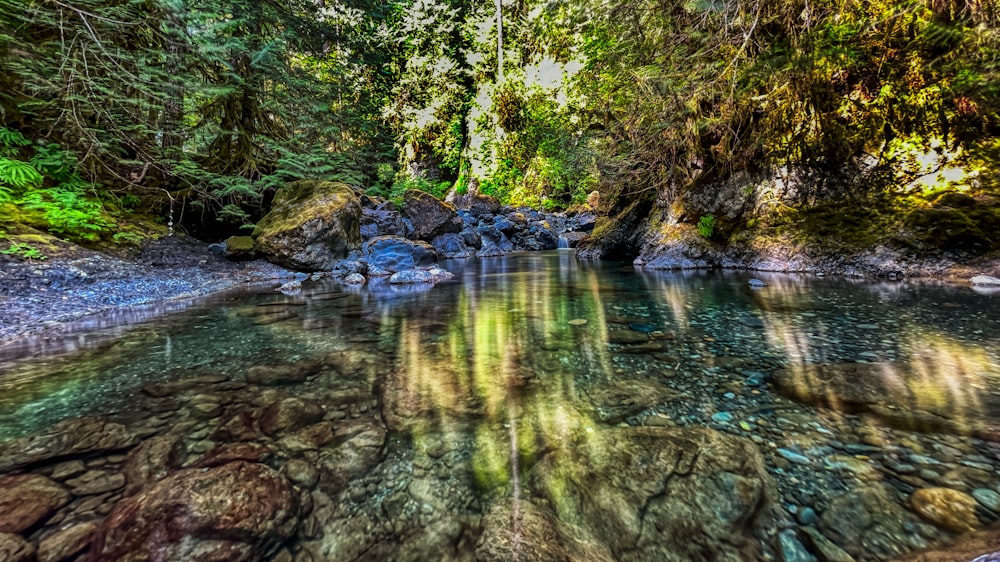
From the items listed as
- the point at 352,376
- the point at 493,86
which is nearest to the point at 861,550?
the point at 352,376

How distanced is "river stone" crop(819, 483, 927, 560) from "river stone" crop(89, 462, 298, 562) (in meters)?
1.85

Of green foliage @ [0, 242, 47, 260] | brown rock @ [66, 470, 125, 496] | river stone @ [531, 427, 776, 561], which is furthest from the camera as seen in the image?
green foliage @ [0, 242, 47, 260]

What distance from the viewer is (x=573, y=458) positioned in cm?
162

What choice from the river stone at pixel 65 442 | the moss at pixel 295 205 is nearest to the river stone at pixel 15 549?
the river stone at pixel 65 442

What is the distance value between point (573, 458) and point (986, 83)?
7.99 metres

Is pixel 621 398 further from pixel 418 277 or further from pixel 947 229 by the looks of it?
pixel 947 229

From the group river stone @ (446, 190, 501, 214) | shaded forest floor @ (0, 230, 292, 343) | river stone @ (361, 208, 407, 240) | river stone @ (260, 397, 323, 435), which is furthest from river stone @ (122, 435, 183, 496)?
river stone @ (446, 190, 501, 214)

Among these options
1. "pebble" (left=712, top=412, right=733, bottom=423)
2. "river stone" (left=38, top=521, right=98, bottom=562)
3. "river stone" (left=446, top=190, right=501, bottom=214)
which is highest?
"river stone" (left=446, top=190, right=501, bottom=214)

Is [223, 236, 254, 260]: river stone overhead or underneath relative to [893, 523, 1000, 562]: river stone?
overhead

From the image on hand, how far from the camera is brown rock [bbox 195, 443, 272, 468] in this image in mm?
1628

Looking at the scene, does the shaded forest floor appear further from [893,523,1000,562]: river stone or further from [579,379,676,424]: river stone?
[893,523,1000,562]: river stone

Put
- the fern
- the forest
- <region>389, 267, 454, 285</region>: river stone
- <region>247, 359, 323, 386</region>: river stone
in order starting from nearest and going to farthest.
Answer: <region>247, 359, 323, 386</region>: river stone → the forest → the fern → <region>389, 267, 454, 285</region>: river stone

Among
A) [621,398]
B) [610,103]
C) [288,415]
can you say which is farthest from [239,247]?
[610,103]

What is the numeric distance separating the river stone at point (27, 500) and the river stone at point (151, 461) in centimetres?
18
